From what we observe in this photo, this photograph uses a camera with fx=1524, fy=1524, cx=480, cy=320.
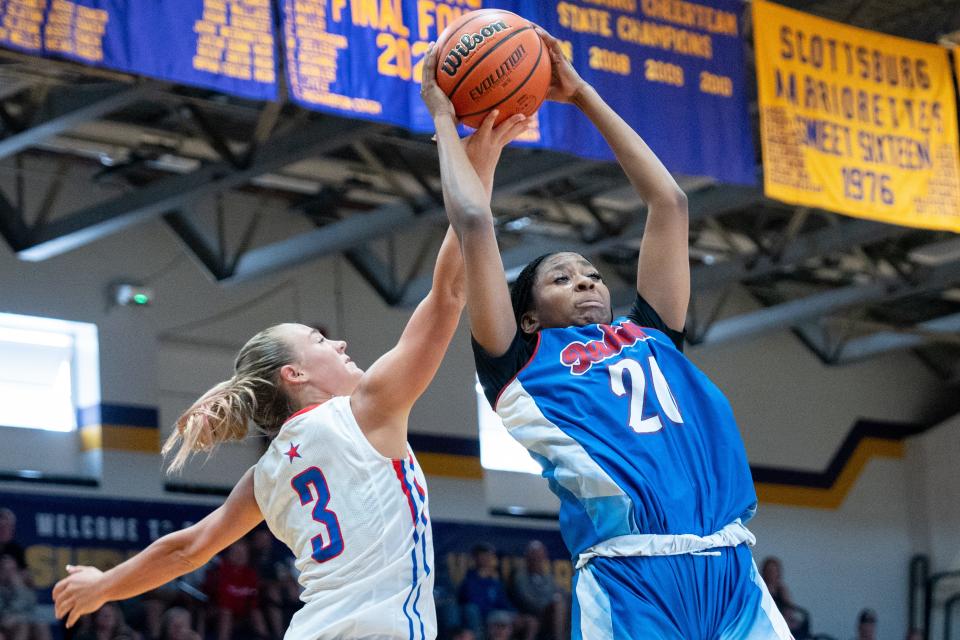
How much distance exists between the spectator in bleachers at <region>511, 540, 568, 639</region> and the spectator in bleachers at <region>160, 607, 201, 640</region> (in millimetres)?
3453

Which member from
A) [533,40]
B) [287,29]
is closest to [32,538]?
[287,29]

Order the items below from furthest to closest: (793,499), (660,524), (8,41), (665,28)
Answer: (793,499) → (665,28) → (8,41) → (660,524)

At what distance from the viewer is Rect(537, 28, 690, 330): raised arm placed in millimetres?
3480

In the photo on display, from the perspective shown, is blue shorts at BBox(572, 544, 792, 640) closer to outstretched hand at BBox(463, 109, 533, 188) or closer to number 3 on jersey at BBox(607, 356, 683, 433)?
number 3 on jersey at BBox(607, 356, 683, 433)

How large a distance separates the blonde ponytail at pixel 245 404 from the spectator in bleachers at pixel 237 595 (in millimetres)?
7800

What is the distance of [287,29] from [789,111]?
364 centimetres

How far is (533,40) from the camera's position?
380cm

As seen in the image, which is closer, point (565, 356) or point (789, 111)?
point (565, 356)

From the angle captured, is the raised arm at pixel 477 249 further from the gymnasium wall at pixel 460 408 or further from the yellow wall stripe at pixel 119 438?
the yellow wall stripe at pixel 119 438

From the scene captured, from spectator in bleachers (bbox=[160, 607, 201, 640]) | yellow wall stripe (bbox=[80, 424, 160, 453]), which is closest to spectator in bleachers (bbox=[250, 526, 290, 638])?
spectator in bleachers (bbox=[160, 607, 201, 640])

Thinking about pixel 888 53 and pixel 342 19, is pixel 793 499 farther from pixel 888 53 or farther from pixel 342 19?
pixel 342 19

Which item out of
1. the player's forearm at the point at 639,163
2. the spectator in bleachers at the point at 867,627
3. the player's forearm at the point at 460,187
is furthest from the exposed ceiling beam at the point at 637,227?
the player's forearm at the point at 460,187

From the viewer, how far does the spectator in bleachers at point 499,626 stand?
1247 cm

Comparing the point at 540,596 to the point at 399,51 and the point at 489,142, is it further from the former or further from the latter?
the point at 489,142
